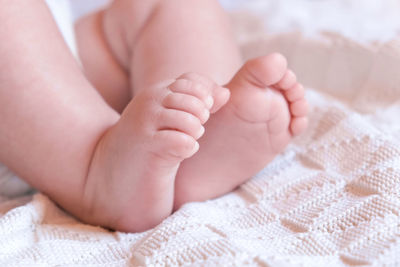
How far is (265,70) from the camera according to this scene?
60cm

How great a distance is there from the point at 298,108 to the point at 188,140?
19 cm

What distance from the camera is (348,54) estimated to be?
2.98 feet

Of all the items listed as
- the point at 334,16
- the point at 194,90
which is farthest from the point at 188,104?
the point at 334,16

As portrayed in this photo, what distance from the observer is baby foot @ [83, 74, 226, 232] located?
542 millimetres

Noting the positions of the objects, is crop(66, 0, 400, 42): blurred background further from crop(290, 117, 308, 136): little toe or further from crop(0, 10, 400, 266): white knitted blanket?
crop(290, 117, 308, 136): little toe

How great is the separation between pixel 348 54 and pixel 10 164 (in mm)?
619

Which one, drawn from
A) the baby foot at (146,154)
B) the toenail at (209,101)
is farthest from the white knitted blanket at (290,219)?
the toenail at (209,101)

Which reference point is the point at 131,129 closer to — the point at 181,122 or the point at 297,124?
the point at 181,122

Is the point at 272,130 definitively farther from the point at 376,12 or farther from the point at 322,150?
the point at 376,12

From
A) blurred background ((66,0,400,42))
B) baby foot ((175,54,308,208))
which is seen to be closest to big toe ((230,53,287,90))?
baby foot ((175,54,308,208))

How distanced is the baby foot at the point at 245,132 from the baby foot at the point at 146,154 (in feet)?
0.16

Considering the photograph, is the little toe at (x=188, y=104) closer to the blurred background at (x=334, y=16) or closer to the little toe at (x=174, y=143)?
the little toe at (x=174, y=143)

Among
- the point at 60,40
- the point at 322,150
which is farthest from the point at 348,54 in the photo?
the point at 60,40

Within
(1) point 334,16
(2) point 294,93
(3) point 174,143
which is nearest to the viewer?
(3) point 174,143
